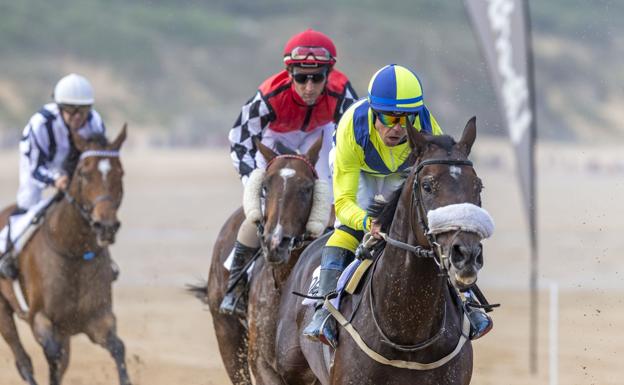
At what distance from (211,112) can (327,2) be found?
2296cm

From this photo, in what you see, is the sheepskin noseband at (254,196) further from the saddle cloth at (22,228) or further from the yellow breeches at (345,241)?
the saddle cloth at (22,228)

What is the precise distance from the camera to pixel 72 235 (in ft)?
34.0

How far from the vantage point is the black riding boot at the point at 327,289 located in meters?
6.18

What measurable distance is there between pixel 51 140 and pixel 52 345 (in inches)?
74.4

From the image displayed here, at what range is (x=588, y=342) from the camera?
14992 millimetres

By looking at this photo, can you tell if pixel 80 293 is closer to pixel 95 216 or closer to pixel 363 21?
pixel 95 216

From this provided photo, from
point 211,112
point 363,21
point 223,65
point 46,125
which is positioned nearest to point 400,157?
point 46,125

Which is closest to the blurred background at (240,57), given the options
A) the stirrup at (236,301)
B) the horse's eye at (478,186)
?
the stirrup at (236,301)

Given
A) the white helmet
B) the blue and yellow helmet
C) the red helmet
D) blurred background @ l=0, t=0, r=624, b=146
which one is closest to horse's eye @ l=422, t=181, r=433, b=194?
the blue and yellow helmet

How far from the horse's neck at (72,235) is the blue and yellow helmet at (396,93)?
4886 millimetres

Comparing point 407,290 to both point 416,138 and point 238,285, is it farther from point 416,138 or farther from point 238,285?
point 238,285

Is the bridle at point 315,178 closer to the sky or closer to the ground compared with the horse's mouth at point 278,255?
closer to the sky

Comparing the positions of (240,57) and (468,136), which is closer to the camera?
(468,136)

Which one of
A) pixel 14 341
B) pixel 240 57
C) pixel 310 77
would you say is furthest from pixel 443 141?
pixel 240 57
